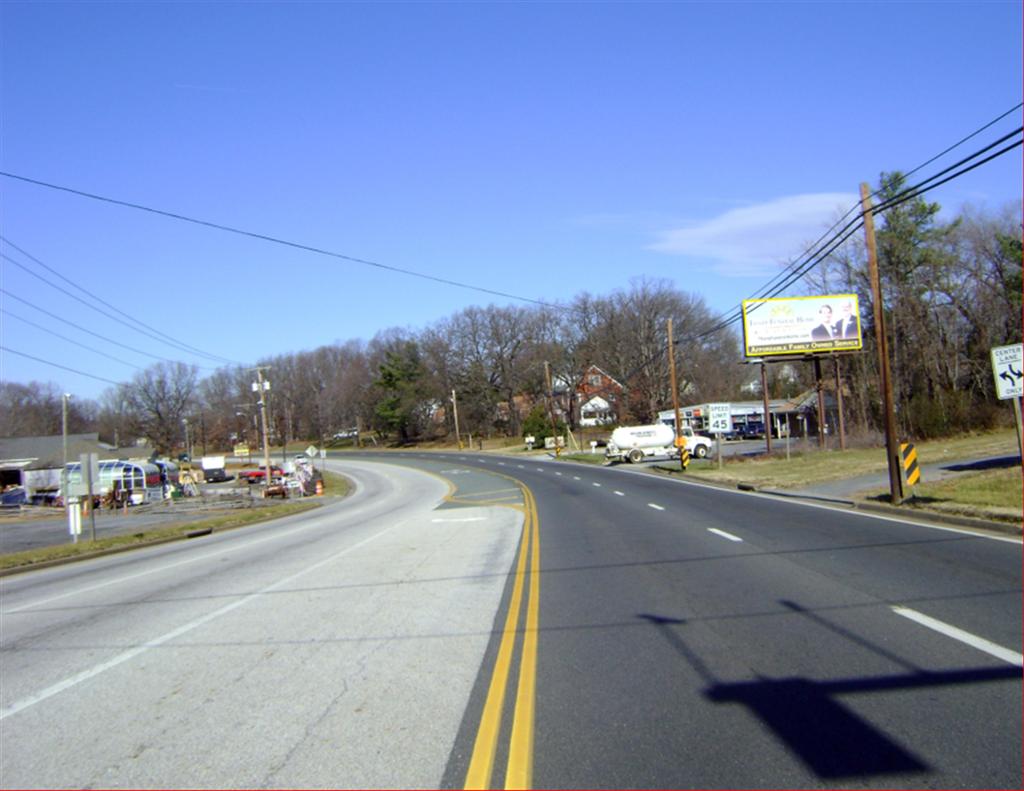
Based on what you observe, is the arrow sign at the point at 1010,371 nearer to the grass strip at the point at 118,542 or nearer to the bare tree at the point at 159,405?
the grass strip at the point at 118,542

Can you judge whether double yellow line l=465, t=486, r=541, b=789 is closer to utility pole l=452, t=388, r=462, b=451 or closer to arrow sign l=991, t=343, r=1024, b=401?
arrow sign l=991, t=343, r=1024, b=401

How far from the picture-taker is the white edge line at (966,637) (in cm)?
659

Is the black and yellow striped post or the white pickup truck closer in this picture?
the black and yellow striped post

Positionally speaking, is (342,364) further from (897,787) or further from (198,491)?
(897,787)

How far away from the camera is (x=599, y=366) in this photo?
97.6 meters

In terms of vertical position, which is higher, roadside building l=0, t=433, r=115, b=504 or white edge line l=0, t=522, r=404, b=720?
roadside building l=0, t=433, r=115, b=504

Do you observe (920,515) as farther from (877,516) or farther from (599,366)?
(599,366)

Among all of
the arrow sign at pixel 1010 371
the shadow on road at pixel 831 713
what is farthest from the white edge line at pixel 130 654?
the arrow sign at pixel 1010 371

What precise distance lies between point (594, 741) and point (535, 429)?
3677 inches

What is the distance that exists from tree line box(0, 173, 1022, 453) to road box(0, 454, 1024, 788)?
120 ft

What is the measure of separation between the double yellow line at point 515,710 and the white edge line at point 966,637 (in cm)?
355

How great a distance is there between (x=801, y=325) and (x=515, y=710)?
46438 millimetres

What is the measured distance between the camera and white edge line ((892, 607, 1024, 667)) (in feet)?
21.6

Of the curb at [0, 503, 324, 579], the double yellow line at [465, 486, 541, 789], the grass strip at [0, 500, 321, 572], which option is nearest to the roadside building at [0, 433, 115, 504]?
the grass strip at [0, 500, 321, 572]
